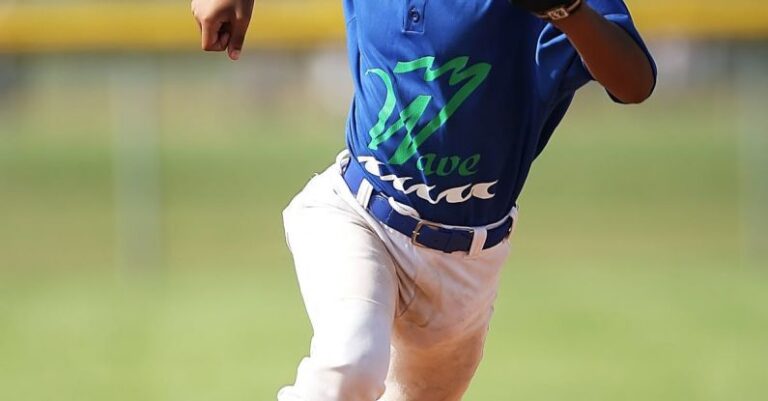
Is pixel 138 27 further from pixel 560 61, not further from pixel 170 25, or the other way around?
pixel 560 61

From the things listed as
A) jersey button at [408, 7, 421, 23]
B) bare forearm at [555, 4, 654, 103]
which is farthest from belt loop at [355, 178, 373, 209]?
bare forearm at [555, 4, 654, 103]


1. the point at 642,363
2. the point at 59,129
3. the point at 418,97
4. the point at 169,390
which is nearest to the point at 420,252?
the point at 418,97

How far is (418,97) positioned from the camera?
141 inches

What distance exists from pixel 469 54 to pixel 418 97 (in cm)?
17

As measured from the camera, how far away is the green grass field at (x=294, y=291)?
6.00 metres

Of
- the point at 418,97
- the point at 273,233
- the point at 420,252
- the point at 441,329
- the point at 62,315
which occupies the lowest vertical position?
the point at 273,233

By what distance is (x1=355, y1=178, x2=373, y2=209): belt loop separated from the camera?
145 inches

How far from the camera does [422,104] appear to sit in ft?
11.7

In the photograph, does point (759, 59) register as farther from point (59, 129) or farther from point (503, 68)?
point (59, 129)

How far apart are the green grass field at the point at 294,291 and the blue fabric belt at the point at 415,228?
200cm

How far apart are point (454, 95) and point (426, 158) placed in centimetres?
18

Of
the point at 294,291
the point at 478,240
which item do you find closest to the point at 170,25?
the point at 294,291

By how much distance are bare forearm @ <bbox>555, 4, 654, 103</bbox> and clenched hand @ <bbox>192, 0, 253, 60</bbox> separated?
3.12 ft

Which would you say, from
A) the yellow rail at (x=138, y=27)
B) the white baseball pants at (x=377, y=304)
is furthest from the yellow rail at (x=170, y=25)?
the white baseball pants at (x=377, y=304)
